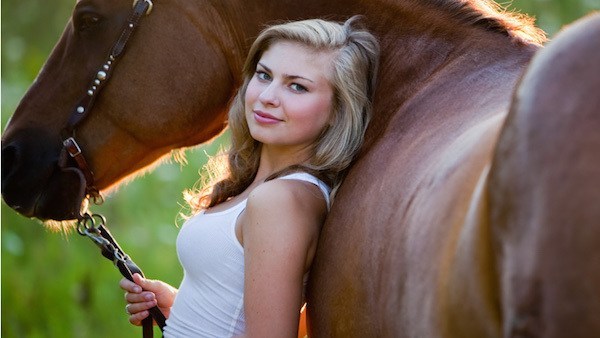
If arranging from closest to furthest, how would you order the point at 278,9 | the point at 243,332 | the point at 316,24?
the point at 243,332 < the point at 316,24 < the point at 278,9

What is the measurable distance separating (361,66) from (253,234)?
2.13 ft

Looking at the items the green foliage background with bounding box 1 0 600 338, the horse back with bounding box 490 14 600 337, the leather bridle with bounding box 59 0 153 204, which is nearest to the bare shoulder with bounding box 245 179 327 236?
the leather bridle with bounding box 59 0 153 204

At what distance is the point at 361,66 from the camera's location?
2822mm

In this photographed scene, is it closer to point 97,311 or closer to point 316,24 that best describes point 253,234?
point 316,24

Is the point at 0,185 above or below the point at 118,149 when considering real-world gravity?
below

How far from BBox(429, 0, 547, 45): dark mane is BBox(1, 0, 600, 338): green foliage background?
4.86 metres

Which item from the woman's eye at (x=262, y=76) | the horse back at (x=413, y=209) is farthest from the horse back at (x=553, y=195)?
the woman's eye at (x=262, y=76)

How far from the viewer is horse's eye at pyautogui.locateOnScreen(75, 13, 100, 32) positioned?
10.7 feet

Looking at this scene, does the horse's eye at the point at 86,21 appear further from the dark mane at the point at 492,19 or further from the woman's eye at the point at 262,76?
the dark mane at the point at 492,19

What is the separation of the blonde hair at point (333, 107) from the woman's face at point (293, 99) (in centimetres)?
3

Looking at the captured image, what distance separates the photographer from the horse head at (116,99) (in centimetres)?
321

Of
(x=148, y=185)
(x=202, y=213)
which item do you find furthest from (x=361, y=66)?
(x=148, y=185)

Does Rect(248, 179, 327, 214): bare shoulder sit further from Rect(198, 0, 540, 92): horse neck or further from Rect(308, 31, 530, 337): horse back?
Rect(198, 0, 540, 92): horse neck

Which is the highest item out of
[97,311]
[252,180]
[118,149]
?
[252,180]
